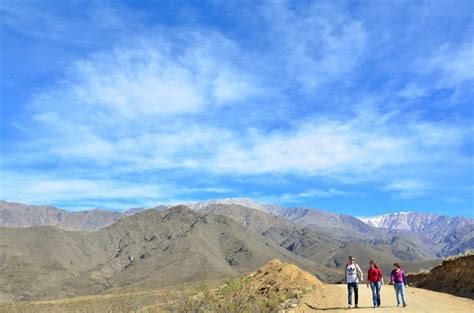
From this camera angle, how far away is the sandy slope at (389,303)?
20.6m

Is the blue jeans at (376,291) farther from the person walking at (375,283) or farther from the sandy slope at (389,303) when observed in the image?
the sandy slope at (389,303)

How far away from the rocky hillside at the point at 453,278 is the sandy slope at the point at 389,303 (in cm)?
216

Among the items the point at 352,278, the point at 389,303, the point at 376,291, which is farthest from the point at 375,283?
the point at 389,303

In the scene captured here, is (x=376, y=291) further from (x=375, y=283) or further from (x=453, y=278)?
(x=453, y=278)

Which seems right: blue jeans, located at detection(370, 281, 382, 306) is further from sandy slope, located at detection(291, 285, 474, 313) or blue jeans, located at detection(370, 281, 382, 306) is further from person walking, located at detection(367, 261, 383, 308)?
sandy slope, located at detection(291, 285, 474, 313)

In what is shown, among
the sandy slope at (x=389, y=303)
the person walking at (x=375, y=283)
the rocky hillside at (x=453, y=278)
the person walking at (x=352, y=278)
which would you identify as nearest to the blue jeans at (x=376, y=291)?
the person walking at (x=375, y=283)

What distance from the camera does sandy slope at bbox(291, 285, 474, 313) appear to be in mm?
20594

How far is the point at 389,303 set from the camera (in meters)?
22.7

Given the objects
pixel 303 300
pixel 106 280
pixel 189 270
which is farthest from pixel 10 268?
pixel 303 300

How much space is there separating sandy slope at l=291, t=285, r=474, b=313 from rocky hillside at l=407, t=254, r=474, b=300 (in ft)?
7.10

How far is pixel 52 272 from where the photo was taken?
189 meters

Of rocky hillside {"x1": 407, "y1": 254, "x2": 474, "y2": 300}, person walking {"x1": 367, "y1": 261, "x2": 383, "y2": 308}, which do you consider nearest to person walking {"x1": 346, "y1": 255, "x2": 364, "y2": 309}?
person walking {"x1": 367, "y1": 261, "x2": 383, "y2": 308}

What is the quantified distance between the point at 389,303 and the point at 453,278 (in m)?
9.81

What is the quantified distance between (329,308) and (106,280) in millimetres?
187639
